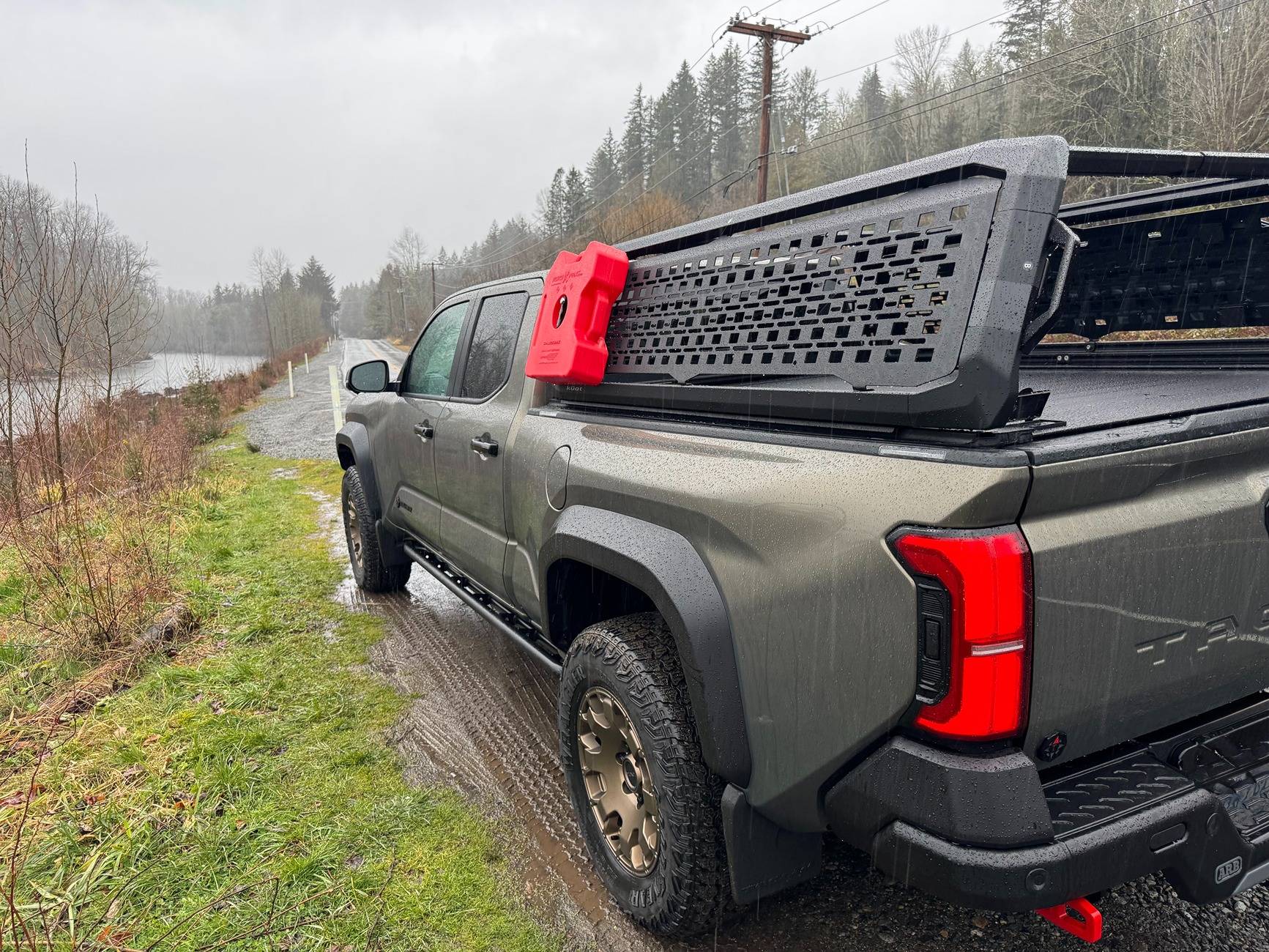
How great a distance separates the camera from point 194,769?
10.6 feet

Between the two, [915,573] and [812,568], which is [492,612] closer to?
[812,568]

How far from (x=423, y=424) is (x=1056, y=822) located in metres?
3.41

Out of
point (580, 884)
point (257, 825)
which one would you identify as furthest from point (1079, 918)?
point (257, 825)

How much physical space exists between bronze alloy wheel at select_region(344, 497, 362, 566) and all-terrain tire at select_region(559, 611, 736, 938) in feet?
11.8

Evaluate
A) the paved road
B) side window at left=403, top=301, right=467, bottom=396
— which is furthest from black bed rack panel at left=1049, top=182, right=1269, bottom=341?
the paved road

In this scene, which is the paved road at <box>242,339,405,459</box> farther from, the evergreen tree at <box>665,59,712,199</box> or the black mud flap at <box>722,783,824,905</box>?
the evergreen tree at <box>665,59,712,199</box>

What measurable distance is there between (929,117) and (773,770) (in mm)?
47564

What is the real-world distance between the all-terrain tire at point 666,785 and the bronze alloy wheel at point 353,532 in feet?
11.8

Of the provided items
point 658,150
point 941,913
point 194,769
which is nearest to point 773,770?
point 941,913

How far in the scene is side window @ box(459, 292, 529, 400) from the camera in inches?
135

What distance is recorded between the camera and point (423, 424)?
4094mm

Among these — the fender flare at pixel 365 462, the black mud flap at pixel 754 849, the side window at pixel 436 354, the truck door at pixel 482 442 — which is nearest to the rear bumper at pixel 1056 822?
the black mud flap at pixel 754 849

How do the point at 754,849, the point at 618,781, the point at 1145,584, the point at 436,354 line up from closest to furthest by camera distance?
the point at 1145,584 < the point at 754,849 < the point at 618,781 < the point at 436,354

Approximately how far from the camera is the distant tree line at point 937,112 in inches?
745
